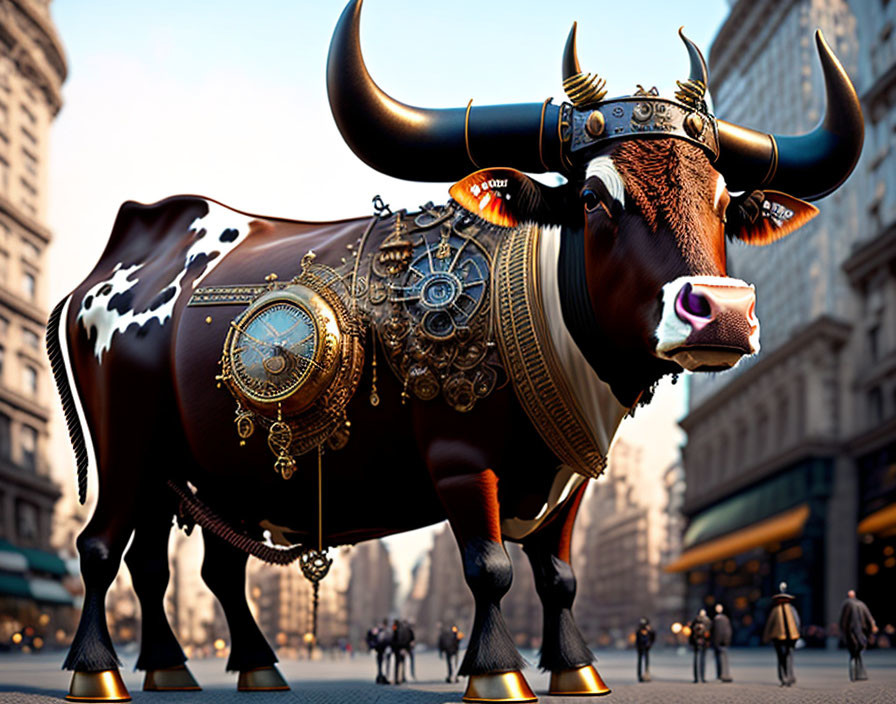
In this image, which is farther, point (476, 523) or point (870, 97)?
point (870, 97)

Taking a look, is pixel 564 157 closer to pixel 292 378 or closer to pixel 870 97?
pixel 292 378

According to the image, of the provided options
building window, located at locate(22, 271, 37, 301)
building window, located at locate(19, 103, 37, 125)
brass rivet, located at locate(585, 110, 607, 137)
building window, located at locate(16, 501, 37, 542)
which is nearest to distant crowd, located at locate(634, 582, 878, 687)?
brass rivet, located at locate(585, 110, 607, 137)

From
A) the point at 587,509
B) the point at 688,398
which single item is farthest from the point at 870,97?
the point at 587,509

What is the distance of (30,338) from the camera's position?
5569 cm

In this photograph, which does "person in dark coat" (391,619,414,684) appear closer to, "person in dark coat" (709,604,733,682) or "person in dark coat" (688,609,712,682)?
"person in dark coat" (688,609,712,682)

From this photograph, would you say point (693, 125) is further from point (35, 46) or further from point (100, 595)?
point (35, 46)

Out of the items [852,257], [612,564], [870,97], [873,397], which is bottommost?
[612,564]

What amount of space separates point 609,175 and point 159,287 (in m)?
3.34

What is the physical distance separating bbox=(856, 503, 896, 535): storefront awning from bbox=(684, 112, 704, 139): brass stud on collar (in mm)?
34557

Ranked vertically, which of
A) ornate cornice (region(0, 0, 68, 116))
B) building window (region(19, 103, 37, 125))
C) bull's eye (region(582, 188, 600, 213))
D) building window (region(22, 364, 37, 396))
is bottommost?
bull's eye (region(582, 188, 600, 213))

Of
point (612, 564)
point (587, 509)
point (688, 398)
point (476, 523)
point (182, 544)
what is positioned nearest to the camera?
point (476, 523)

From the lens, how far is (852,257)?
43094mm

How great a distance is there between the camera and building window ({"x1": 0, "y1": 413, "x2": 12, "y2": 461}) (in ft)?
171

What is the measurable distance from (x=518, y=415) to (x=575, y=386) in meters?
0.35
